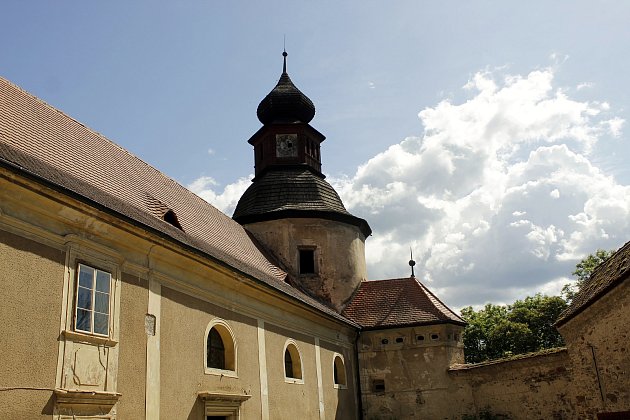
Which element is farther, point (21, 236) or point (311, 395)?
point (311, 395)

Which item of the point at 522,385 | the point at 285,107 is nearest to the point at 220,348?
the point at 522,385

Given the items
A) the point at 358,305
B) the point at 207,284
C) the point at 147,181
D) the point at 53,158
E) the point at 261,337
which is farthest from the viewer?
the point at 358,305

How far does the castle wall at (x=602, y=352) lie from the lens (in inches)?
386

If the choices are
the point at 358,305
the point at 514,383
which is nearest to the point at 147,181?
the point at 358,305

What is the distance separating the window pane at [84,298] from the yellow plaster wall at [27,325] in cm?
41

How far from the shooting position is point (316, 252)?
2220 cm

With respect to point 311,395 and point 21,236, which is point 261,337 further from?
point 21,236

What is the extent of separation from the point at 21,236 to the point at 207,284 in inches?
182

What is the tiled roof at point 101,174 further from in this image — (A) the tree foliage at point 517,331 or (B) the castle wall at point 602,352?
(A) the tree foliage at point 517,331

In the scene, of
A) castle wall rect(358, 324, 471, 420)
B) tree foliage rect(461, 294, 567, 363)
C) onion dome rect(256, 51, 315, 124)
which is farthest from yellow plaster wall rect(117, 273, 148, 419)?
tree foliage rect(461, 294, 567, 363)

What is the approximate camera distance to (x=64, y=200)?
823 cm

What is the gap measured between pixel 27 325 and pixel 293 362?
9.03m

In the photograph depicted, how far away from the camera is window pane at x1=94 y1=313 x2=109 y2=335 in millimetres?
8674

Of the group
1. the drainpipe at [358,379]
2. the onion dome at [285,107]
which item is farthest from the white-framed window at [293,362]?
the onion dome at [285,107]
